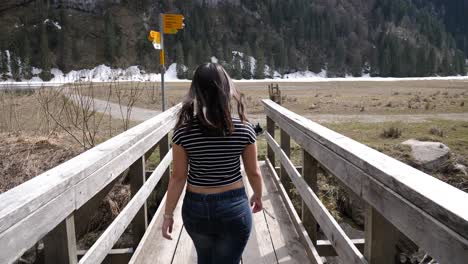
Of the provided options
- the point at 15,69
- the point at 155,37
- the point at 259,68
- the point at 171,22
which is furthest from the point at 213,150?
Result: the point at 259,68

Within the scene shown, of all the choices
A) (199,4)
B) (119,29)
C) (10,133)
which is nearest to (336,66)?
(199,4)

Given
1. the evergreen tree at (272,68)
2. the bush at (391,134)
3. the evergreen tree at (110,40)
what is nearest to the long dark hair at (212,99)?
the bush at (391,134)

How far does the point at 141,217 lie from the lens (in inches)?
143

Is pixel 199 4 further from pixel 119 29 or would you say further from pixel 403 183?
pixel 403 183

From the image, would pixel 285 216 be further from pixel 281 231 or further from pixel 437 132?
pixel 437 132

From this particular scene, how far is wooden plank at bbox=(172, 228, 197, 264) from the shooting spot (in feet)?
10.8

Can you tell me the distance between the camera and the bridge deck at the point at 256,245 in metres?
3.29

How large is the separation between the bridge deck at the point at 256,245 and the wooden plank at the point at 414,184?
121 cm

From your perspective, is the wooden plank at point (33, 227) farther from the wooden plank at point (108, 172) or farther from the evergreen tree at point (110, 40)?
the evergreen tree at point (110, 40)

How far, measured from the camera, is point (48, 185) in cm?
165

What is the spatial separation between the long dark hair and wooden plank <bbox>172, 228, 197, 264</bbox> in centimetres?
161

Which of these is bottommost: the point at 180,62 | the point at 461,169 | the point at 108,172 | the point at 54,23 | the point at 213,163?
the point at 461,169

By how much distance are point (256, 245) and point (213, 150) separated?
5.72 feet

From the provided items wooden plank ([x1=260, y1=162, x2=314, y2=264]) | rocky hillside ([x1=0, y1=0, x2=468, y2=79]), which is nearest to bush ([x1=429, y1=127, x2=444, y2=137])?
wooden plank ([x1=260, y1=162, x2=314, y2=264])
